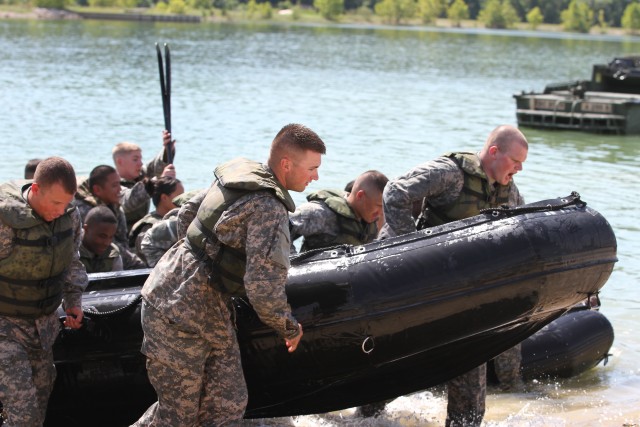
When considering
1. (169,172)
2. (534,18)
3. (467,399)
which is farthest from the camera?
(534,18)

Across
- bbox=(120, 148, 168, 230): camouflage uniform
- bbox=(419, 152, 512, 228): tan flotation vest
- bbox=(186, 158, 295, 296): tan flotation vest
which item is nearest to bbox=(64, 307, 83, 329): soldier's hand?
bbox=(186, 158, 295, 296): tan flotation vest

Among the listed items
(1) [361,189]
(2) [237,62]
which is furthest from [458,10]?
(1) [361,189]

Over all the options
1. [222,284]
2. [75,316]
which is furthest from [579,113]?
[222,284]

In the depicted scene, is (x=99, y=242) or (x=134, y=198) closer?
(x=99, y=242)

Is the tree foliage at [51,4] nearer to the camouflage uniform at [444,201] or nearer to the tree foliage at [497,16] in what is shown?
the tree foliage at [497,16]

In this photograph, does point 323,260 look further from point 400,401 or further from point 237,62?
point 237,62

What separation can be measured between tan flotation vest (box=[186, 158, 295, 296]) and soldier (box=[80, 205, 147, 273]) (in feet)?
6.76

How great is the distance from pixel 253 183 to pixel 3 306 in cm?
124

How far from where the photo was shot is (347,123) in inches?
829

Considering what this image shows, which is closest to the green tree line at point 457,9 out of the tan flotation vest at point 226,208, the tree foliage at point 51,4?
the tree foliage at point 51,4

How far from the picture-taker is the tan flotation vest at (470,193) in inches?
203

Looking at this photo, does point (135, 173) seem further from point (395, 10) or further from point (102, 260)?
point (395, 10)

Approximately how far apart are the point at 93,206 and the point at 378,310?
273cm

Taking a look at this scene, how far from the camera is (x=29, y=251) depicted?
4129 mm
